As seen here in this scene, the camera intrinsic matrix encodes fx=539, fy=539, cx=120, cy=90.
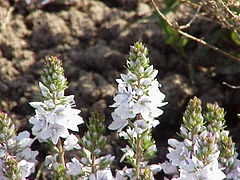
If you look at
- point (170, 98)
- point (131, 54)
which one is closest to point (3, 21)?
point (170, 98)

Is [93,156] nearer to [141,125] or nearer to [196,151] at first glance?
[141,125]

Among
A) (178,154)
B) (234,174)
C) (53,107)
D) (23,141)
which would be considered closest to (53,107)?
(53,107)

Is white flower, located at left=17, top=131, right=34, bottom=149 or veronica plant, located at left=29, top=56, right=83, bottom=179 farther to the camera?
white flower, located at left=17, top=131, right=34, bottom=149

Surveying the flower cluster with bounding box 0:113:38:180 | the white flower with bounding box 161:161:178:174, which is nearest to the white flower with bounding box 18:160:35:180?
the flower cluster with bounding box 0:113:38:180

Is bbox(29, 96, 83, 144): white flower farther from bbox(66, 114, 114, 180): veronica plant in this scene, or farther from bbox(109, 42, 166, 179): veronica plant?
bbox(109, 42, 166, 179): veronica plant

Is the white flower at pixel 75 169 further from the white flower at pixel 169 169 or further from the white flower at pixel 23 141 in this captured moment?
the white flower at pixel 169 169

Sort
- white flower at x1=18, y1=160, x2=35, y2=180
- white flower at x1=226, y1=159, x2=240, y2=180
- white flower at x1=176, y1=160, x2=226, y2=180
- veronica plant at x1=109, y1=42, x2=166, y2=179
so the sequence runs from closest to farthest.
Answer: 1. white flower at x1=176, y1=160, x2=226, y2=180
2. veronica plant at x1=109, y1=42, x2=166, y2=179
3. white flower at x1=18, y1=160, x2=35, y2=180
4. white flower at x1=226, y1=159, x2=240, y2=180

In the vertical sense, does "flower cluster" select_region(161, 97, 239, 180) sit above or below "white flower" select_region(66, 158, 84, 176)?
above
